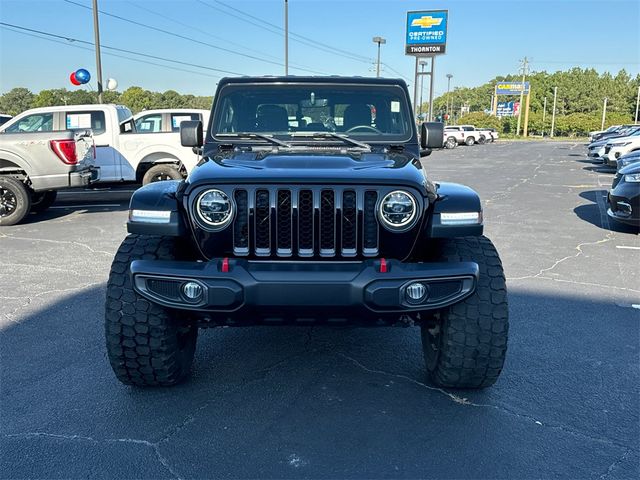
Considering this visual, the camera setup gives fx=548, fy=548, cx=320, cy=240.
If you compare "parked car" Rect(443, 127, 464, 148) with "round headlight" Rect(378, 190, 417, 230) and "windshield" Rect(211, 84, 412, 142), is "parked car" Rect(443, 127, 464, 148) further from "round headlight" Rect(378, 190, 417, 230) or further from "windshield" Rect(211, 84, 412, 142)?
"round headlight" Rect(378, 190, 417, 230)

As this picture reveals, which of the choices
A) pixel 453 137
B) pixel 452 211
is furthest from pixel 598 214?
pixel 453 137

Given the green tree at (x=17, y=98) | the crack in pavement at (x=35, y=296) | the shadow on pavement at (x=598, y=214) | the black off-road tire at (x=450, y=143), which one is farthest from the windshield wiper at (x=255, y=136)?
the green tree at (x=17, y=98)

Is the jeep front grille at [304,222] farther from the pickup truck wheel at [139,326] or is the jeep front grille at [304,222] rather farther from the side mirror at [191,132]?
the side mirror at [191,132]

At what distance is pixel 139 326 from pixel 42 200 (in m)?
8.02

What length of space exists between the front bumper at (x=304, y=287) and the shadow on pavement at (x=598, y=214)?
6851mm

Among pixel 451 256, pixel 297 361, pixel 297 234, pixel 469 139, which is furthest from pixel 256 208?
pixel 469 139

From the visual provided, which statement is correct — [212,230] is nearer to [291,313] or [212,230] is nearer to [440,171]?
[291,313]

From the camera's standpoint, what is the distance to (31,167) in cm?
871

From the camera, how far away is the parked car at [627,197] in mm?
7602

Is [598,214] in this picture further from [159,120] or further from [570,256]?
[159,120]

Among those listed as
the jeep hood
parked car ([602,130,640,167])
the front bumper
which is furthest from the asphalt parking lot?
parked car ([602,130,640,167])

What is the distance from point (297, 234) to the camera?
2855 millimetres

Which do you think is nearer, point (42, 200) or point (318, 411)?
point (318, 411)

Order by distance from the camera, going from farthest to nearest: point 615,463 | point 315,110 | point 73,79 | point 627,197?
point 73,79 → point 627,197 → point 315,110 → point 615,463
